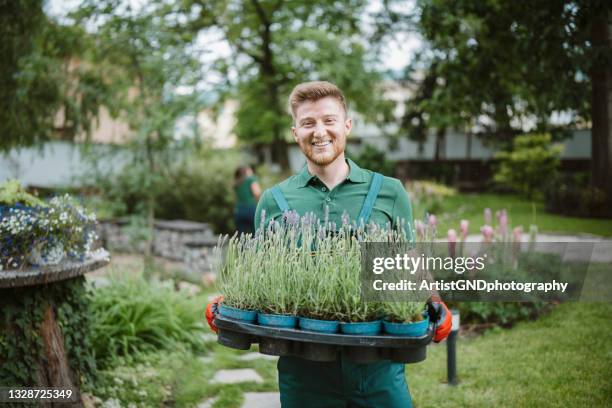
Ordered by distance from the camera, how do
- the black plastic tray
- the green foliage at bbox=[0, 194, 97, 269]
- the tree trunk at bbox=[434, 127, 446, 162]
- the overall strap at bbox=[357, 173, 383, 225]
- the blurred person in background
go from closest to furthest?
the black plastic tray
the overall strap at bbox=[357, 173, 383, 225]
the green foliage at bbox=[0, 194, 97, 269]
the blurred person in background
the tree trunk at bbox=[434, 127, 446, 162]

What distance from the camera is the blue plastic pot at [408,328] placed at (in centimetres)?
171

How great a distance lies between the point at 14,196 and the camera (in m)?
3.53

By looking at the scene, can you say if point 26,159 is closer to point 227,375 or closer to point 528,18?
point 227,375

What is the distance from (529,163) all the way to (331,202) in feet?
54.9

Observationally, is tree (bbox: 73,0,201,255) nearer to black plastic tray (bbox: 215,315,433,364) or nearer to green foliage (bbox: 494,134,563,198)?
black plastic tray (bbox: 215,315,433,364)

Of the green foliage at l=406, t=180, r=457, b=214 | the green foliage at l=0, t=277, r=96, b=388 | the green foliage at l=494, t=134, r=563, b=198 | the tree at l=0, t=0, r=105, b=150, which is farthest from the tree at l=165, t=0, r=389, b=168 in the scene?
the green foliage at l=0, t=277, r=96, b=388

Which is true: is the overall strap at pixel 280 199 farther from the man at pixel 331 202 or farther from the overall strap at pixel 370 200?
the overall strap at pixel 370 200

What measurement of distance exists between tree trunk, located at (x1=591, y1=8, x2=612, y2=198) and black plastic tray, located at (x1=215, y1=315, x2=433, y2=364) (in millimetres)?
4556

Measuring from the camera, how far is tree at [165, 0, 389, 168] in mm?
15367

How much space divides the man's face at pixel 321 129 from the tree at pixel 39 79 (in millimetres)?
4841

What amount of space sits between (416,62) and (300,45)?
16.7 ft

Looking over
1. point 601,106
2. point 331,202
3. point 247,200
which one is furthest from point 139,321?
point 601,106

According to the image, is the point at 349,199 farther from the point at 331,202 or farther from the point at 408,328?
the point at 408,328

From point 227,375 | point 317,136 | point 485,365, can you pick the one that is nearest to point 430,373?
point 485,365
